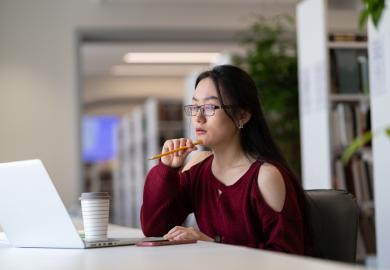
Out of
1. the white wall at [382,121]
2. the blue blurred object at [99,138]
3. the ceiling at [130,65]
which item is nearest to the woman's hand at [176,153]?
the white wall at [382,121]

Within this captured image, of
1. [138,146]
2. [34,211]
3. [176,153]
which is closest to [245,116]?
[176,153]

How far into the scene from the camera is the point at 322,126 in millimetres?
4781

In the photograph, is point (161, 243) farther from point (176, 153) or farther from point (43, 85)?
point (43, 85)

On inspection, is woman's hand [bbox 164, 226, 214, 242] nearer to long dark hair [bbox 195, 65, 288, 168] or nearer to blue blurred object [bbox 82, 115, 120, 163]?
long dark hair [bbox 195, 65, 288, 168]

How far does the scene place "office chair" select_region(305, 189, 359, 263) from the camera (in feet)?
6.28

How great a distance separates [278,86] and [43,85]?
7.40 ft

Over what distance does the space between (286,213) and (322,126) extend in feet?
9.63

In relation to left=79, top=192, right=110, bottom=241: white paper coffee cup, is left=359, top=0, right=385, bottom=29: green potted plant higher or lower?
higher

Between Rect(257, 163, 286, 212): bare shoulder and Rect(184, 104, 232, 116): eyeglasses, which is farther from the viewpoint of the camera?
Rect(184, 104, 232, 116): eyeglasses

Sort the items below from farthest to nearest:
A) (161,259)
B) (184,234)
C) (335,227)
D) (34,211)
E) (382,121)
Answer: (382,121) → (335,227) → (184,234) → (34,211) → (161,259)

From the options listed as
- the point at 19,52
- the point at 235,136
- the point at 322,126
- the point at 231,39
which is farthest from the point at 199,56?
the point at 235,136

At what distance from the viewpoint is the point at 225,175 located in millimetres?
2154

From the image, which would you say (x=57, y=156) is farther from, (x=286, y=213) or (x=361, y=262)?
(x=286, y=213)

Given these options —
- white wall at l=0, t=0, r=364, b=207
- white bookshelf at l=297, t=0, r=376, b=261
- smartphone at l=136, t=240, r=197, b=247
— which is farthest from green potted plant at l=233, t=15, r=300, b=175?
smartphone at l=136, t=240, r=197, b=247
